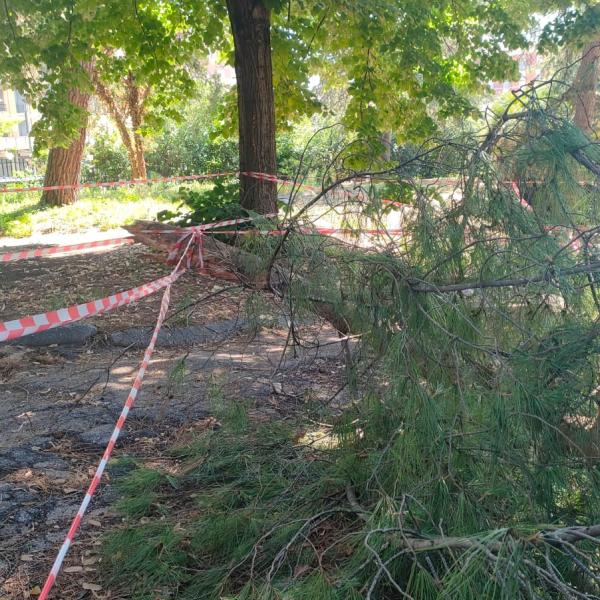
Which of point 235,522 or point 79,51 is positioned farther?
point 79,51

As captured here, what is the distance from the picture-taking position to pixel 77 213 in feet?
44.9

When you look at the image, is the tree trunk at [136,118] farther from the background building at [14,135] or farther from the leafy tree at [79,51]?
the leafy tree at [79,51]

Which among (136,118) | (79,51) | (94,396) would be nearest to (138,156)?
(136,118)

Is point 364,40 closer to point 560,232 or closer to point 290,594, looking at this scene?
point 560,232

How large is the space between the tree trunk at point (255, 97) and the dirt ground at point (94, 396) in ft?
3.74

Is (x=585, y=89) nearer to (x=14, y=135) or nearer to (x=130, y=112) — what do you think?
(x=130, y=112)

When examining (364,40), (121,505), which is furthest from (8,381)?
(364,40)

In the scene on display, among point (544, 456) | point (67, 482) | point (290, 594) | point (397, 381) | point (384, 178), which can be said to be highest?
point (384, 178)

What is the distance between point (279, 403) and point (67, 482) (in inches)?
63.4

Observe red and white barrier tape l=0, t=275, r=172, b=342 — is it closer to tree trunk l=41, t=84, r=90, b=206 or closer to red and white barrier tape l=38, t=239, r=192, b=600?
red and white barrier tape l=38, t=239, r=192, b=600

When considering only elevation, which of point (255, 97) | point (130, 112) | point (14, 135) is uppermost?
point (14, 135)

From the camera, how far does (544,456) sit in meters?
2.75

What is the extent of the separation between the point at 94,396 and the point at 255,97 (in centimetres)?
407

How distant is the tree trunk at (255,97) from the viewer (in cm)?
813
